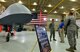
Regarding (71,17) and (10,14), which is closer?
(10,14)

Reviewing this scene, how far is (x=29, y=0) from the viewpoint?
696 inches

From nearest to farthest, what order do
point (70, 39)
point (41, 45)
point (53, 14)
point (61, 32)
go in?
1. point (41, 45)
2. point (70, 39)
3. point (61, 32)
4. point (53, 14)

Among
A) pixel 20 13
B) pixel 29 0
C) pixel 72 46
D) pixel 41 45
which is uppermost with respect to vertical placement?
pixel 29 0

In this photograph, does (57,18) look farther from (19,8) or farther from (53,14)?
(19,8)

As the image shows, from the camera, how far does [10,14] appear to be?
3.55 meters

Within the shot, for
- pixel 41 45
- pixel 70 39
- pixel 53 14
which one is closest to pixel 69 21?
pixel 70 39

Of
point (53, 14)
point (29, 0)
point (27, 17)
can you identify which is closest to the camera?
point (27, 17)

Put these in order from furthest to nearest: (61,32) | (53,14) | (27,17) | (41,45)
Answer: (53,14)
(61,32)
(27,17)
(41,45)

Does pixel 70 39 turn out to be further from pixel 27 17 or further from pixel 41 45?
pixel 41 45

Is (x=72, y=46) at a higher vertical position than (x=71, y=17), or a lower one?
lower

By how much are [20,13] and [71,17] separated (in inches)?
87.8

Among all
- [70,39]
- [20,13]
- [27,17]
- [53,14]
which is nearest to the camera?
[20,13]

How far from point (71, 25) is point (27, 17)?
A: 196 centimetres

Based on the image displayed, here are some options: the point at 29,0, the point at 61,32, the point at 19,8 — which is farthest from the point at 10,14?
the point at 29,0
